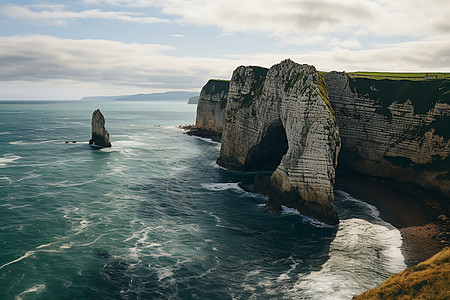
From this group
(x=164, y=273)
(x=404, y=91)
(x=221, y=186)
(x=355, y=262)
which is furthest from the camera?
(x=404, y=91)

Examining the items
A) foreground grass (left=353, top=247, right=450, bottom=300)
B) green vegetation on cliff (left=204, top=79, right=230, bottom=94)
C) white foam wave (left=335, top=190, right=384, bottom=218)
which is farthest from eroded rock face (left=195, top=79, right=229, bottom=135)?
foreground grass (left=353, top=247, right=450, bottom=300)

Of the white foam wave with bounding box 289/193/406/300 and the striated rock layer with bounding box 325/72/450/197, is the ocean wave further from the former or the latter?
the striated rock layer with bounding box 325/72/450/197

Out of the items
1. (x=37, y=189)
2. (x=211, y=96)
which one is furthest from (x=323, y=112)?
(x=211, y=96)

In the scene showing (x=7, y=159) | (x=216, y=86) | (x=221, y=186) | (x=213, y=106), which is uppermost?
(x=216, y=86)

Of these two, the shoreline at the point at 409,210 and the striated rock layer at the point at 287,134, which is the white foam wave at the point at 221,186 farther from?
the shoreline at the point at 409,210

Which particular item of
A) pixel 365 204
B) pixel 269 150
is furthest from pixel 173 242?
pixel 269 150

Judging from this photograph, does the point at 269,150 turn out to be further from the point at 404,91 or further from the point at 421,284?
the point at 421,284

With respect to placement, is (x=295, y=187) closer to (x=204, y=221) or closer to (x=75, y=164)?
(x=204, y=221)
